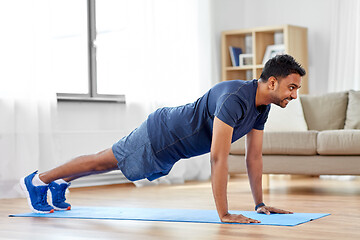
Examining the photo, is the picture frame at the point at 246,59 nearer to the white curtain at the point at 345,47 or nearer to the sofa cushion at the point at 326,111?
the white curtain at the point at 345,47

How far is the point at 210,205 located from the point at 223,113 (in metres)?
1.09

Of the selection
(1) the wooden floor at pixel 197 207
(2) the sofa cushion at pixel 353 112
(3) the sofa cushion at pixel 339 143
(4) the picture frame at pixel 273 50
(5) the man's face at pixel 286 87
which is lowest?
(1) the wooden floor at pixel 197 207

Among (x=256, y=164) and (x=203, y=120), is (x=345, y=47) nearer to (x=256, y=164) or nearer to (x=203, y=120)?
(x=256, y=164)

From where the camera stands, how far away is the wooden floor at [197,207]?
2338 mm

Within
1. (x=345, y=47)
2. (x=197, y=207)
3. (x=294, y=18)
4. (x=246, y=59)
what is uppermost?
(x=294, y=18)

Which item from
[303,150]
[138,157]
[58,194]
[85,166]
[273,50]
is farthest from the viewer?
[273,50]

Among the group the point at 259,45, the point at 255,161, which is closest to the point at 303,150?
the point at 255,161

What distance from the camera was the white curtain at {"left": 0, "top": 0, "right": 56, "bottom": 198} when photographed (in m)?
4.25

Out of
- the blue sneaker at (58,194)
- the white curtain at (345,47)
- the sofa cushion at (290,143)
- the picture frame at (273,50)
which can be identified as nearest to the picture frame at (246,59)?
the picture frame at (273,50)

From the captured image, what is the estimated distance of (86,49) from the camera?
5.12 meters

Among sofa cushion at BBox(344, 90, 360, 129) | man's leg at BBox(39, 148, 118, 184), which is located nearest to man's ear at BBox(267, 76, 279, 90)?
man's leg at BBox(39, 148, 118, 184)

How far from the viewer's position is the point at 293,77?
2.53m

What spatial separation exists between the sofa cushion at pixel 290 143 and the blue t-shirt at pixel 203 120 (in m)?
1.27

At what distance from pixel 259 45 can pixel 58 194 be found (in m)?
3.42
